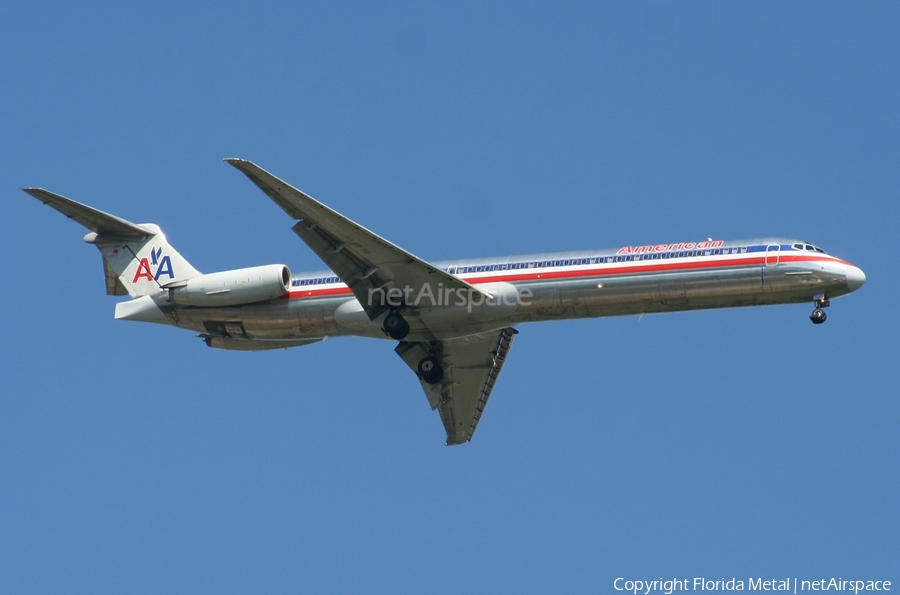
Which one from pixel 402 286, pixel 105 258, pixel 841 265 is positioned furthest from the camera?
pixel 105 258

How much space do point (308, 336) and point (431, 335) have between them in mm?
3496

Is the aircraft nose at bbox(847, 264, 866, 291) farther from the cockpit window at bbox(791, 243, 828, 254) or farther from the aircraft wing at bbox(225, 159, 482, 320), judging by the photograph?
the aircraft wing at bbox(225, 159, 482, 320)

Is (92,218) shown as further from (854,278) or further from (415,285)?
(854,278)

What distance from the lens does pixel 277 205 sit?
33.5 m

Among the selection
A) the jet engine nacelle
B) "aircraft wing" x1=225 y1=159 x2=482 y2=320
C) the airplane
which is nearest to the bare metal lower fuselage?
the airplane

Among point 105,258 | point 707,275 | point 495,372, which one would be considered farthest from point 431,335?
point 105,258

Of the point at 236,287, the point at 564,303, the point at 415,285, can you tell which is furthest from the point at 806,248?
the point at 236,287

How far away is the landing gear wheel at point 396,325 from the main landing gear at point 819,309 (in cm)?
1051

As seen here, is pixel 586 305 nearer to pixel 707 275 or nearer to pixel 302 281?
pixel 707 275

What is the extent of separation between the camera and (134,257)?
39.2 m

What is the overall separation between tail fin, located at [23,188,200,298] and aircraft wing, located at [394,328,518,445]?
7.07 meters

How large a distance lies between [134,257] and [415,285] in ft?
30.5

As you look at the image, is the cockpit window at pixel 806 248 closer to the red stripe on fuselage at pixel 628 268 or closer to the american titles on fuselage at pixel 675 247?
the red stripe on fuselage at pixel 628 268

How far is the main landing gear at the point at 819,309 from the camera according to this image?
32.8m
